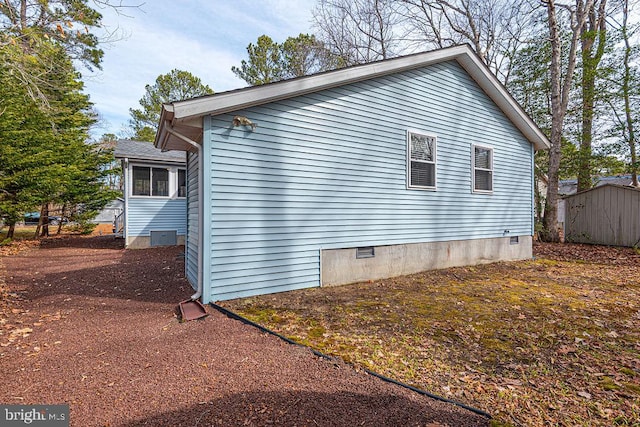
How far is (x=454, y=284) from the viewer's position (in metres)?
6.61

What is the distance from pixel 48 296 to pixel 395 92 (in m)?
7.78

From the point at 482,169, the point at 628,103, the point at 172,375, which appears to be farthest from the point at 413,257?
the point at 628,103

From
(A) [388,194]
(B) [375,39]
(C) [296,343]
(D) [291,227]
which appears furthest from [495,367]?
(B) [375,39]

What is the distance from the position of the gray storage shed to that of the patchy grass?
6072mm

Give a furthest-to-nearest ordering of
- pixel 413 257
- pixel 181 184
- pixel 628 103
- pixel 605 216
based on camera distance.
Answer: pixel 628 103 → pixel 181 184 → pixel 605 216 → pixel 413 257

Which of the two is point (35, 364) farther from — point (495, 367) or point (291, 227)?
point (495, 367)

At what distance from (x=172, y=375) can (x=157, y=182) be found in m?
11.5

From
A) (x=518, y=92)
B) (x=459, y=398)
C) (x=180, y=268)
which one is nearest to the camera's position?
(x=459, y=398)

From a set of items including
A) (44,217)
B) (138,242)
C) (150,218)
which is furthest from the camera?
(44,217)

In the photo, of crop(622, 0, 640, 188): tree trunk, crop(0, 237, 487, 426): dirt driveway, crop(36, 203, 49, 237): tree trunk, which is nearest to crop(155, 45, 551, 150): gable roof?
crop(0, 237, 487, 426): dirt driveway

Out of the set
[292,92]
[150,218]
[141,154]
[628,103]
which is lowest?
[150,218]

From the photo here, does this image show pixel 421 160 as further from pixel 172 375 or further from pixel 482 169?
pixel 172 375

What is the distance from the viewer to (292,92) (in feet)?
18.0

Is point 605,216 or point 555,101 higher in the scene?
point 555,101
